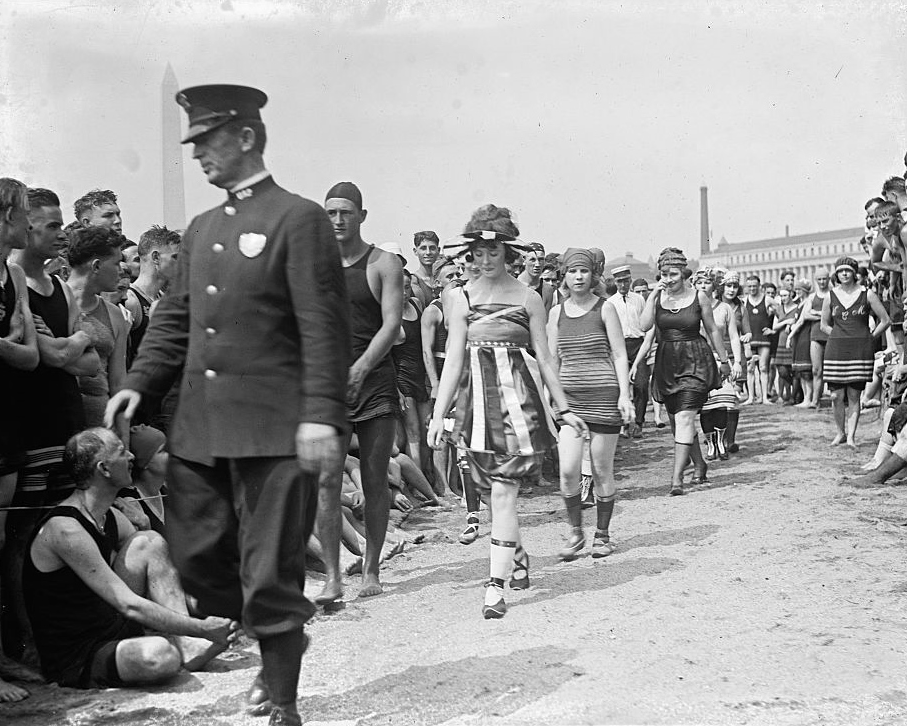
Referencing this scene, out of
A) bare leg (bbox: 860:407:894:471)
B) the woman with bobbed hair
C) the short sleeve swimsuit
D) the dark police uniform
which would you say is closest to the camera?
the dark police uniform

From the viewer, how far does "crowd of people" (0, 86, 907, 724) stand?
3.54 meters

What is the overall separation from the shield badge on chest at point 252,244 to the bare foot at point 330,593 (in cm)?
259

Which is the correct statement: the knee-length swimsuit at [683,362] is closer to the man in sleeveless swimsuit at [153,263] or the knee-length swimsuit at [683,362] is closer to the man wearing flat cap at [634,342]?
the man wearing flat cap at [634,342]

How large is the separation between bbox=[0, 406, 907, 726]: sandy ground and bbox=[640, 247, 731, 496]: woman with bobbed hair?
72.4 inches

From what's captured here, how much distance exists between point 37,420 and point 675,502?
5742 millimetres

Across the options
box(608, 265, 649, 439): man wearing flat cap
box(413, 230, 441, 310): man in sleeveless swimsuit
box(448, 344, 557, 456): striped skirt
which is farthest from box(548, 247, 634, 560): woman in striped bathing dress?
box(608, 265, 649, 439): man wearing flat cap

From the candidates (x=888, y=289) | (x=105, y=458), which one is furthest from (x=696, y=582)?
(x=888, y=289)

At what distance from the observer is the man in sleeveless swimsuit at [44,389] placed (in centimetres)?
477

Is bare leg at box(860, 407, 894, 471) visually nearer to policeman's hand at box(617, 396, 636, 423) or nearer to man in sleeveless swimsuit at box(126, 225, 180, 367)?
policeman's hand at box(617, 396, 636, 423)

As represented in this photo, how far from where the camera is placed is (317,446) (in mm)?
3381

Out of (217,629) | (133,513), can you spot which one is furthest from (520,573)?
(133,513)

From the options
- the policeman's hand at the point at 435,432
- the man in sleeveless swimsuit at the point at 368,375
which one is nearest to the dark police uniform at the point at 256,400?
the man in sleeveless swimsuit at the point at 368,375

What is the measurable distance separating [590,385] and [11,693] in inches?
165

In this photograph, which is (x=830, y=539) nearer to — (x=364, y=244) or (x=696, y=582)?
(x=696, y=582)
